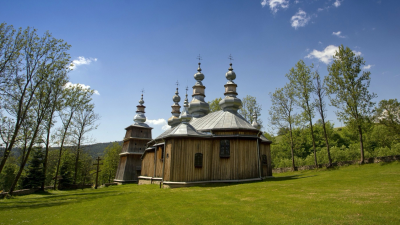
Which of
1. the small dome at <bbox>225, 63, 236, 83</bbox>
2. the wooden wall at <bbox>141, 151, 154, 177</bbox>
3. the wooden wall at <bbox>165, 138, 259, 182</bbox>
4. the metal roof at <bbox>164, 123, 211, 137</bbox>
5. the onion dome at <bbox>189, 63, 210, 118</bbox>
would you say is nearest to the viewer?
the wooden wall at <bbox>165, 138, 259, 182</bbox>

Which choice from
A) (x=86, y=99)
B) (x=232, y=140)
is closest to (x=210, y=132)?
(x=232, y=140)

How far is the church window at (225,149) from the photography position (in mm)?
19372

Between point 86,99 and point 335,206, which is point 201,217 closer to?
point 335,206

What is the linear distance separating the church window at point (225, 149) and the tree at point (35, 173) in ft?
61.5

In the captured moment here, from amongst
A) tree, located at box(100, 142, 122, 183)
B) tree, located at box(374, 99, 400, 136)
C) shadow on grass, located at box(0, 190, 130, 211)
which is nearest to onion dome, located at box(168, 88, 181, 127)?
shadow on grass, located at box(0, 190, 130, 211)

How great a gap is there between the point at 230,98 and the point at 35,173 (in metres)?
21.6

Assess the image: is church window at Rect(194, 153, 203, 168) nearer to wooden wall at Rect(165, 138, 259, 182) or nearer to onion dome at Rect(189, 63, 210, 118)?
wooden wall at Rect(165, 138, 259, 182)

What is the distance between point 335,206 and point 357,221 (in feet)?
5.29

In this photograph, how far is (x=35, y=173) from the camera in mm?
25484

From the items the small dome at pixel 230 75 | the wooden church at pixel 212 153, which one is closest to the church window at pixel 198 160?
the wooden church at pixel 212 153

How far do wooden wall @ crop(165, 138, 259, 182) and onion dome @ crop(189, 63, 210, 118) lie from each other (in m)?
11.0

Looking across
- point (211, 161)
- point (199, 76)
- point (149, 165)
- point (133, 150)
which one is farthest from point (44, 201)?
point (199, 76)

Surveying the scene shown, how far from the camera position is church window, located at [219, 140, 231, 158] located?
63.6ft

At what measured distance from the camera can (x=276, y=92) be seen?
29.8 meters
